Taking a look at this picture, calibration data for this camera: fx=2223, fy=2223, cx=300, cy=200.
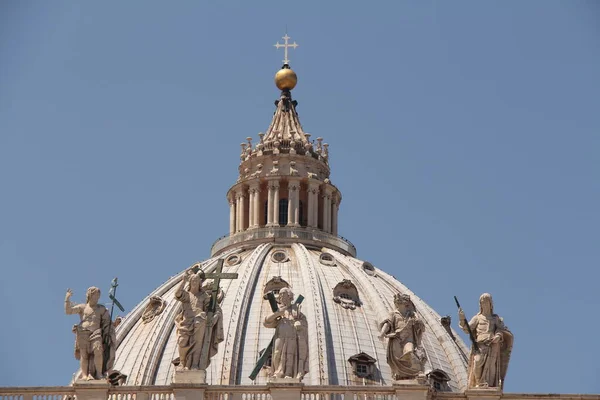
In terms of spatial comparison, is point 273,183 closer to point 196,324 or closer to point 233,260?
point 233,260

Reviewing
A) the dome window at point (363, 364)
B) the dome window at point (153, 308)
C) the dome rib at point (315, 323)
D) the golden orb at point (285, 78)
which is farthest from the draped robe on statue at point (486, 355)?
the golden orb at point (285, 78)

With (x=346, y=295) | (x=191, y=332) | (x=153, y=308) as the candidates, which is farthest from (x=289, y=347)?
(x=153, y=308)

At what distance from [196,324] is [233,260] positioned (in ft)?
232

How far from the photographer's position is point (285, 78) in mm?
144375

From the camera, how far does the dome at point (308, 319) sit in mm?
125438

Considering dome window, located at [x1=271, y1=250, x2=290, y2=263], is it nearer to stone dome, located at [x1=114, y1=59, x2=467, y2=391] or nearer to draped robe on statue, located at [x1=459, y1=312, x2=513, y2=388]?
stone dome, located at [x1=114, y1=59, x2=467, y2=391]

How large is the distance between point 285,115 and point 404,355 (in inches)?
3297

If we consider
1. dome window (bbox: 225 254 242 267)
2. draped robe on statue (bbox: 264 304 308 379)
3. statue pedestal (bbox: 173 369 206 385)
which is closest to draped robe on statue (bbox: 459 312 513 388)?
draped robe on statue (bbox: 264 304 308 379)

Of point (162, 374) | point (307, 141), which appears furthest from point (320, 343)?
point (307, 141)

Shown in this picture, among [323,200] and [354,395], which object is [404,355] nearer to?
[354,395]

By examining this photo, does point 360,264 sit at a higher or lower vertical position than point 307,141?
lower

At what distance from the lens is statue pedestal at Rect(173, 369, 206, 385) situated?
65.4 m

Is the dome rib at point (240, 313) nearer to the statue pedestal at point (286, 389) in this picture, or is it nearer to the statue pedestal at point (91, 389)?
the statue pedestal at point (91, 389)

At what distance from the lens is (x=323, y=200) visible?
14162 centimetres
